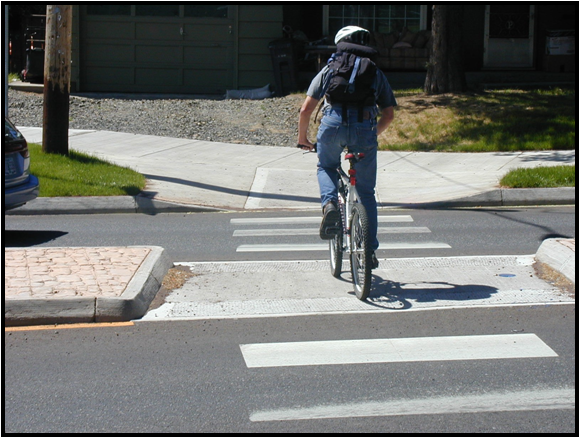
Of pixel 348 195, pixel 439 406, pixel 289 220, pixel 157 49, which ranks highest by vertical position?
A: pixel 157 49

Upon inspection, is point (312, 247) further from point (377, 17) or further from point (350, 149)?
point (377, 17)

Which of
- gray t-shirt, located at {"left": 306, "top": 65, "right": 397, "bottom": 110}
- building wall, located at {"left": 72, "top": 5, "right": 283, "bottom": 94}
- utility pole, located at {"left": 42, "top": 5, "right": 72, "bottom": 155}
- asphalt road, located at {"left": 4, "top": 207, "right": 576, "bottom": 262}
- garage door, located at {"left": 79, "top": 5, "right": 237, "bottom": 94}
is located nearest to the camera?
gray t-shirt, located at {"left": 306, "top": 65, "right": 397, "bottom": 110}

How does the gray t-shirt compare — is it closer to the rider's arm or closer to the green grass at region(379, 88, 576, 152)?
the rider's arm

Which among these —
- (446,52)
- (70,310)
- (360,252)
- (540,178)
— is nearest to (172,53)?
(446,52)

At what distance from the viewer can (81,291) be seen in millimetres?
5730

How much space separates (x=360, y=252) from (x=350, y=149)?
818 millimetres

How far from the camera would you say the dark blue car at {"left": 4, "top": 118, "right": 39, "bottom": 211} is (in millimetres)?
8531

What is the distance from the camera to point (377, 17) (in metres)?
21.4

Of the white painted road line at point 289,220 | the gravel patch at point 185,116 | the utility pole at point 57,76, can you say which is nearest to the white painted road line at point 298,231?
the white painted road line at point 289,220

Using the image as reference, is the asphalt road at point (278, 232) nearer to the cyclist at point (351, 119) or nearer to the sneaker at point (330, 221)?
the sneaker at point (330, 221)

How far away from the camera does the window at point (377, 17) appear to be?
Answer: 837 inches

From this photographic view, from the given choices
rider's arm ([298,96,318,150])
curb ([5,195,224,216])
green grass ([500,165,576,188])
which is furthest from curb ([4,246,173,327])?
green grass ([500,165,576,188])

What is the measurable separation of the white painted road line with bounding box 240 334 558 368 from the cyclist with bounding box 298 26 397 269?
99 cm

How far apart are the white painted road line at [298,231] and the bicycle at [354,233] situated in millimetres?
2464
